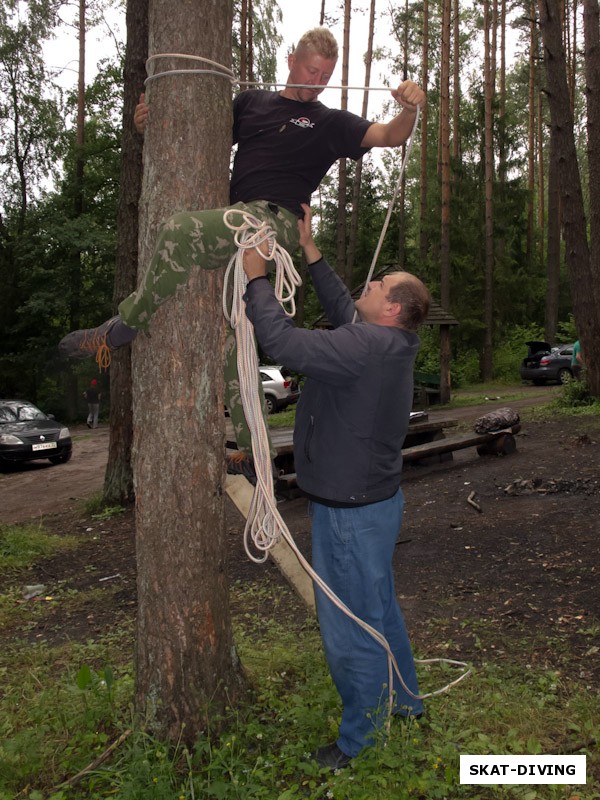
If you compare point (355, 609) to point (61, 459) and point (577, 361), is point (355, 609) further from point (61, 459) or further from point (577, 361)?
point (61, 459)

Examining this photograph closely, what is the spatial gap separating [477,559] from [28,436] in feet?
38.1

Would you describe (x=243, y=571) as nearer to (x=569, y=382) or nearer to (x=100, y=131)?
(x=569, y=382)

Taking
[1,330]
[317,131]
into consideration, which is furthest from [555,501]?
[1,330]

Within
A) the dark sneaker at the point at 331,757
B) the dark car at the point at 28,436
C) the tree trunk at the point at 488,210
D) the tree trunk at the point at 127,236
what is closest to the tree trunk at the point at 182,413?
the dark sneaker at the point at 331,757

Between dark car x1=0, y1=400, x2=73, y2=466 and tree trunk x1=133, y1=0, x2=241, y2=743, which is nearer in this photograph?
tree trunk x1=133, y1=0, x2=241, y2=743

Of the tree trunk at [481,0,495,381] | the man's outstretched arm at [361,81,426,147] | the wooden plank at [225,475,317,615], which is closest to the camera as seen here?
the man's outstretched arm at [361,81,426,147]

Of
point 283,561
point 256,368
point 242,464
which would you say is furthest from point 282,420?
point 256,368

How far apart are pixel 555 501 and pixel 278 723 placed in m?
4.94

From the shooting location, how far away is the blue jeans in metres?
3.17

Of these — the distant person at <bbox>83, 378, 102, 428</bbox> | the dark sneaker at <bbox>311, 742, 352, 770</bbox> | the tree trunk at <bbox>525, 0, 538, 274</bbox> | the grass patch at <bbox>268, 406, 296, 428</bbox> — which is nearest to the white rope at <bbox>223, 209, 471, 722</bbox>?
the dark sneaker at <bbox>311, 742, 352, 770</bbox>

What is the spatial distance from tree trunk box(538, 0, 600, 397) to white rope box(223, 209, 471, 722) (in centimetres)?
1168

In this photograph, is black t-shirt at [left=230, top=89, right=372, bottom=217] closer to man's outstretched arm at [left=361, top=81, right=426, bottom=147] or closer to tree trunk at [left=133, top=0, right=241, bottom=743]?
man's outstretched arm at [left=361, top=81, right=426, bottom=147]

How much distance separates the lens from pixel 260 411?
333 cm

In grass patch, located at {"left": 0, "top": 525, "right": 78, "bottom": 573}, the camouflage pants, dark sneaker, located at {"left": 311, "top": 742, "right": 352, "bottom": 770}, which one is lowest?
grass patch, located at {"left": 0, "top": 525, "right": 78, "bottom": 573}
